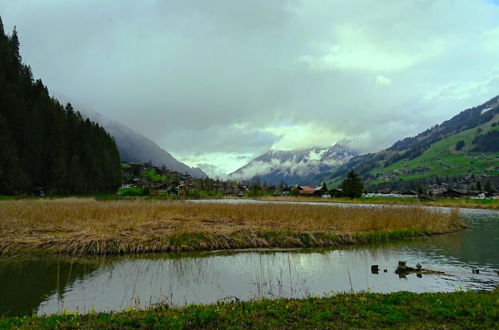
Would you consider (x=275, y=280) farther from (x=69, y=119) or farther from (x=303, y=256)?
(x=69, y=119)

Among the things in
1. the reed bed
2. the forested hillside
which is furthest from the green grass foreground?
the forested hillside

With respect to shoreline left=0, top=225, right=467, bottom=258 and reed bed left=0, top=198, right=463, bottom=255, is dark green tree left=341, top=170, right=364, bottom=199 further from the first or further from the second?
shoreline left=0, top=225, right=467, bottom=258

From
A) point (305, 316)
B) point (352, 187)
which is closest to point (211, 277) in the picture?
point (305, 316)

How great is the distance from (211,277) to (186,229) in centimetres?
947

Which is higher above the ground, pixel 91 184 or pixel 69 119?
pixel 69 119

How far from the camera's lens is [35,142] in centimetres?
6994

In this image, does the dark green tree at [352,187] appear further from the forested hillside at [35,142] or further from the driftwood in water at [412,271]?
the driftwood in water at [412,271]

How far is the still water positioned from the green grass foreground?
2.04 metres

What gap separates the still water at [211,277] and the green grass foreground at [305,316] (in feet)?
6.70

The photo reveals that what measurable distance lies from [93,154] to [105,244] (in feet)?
282

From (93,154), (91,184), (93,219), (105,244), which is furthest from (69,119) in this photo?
(105,244)

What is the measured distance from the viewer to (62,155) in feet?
259

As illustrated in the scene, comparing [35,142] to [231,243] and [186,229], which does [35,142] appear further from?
[231,243]

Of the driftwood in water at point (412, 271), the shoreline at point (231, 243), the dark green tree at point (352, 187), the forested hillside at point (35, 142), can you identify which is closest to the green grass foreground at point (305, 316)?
the driftwood in water at point (412, 271)
